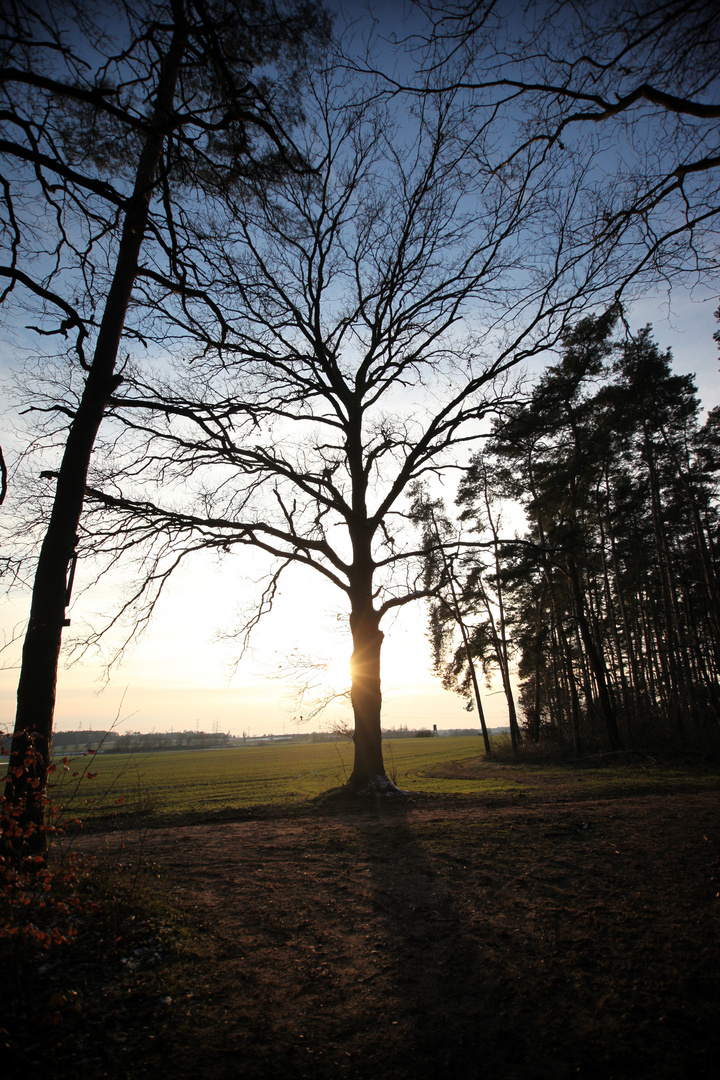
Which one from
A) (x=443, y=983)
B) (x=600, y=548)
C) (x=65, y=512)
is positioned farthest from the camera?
(x=600, y=548)

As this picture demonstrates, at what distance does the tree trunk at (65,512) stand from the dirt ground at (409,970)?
1.60m

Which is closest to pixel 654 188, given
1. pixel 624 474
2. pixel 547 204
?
pixel 547 204

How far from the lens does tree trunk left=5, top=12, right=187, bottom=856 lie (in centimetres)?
468

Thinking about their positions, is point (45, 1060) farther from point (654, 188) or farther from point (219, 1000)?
point (654, 188)

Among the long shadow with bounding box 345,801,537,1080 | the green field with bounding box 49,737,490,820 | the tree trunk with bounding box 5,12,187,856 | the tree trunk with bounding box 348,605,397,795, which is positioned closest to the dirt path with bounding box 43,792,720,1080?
the long shadow with bounding box 345,801,537,1080

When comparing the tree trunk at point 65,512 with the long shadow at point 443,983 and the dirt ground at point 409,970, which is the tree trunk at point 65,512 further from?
the long shadow at point 443,983

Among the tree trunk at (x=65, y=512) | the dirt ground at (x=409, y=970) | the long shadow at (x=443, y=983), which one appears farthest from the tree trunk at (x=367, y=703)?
the tree trunk at (x=65, y=512)

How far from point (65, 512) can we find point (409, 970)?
17.1 ft

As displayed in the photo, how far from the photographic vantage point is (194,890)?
476 centimetres

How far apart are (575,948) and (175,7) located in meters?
7.83

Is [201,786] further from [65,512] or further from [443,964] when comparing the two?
[443,964]

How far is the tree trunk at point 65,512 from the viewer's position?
4680 mm

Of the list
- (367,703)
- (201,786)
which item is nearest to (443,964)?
(367,703)

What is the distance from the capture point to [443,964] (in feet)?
11.3
